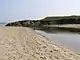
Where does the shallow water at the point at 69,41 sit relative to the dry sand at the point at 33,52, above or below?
below

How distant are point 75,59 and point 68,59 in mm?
508

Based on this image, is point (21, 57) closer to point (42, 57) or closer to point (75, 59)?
point (42, 57)

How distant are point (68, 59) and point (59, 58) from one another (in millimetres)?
509

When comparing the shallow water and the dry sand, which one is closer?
the dry sand

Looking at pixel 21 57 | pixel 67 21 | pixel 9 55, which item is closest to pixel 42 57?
pixel 21 57

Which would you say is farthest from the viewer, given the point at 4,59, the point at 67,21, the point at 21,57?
the point at 67,21

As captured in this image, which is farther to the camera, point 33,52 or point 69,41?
point 69,41

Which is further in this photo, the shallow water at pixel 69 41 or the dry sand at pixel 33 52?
the shallow water at pixel 69 41

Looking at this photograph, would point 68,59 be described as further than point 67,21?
No

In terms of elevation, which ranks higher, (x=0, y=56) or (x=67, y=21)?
(x=0, y=56)

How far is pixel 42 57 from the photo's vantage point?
10.6 metres

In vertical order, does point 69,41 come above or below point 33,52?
below

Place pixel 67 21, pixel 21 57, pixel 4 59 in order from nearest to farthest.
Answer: pixel 4 59, pixel 21 57, pixel 67 21

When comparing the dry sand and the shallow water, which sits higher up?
the dry sand
